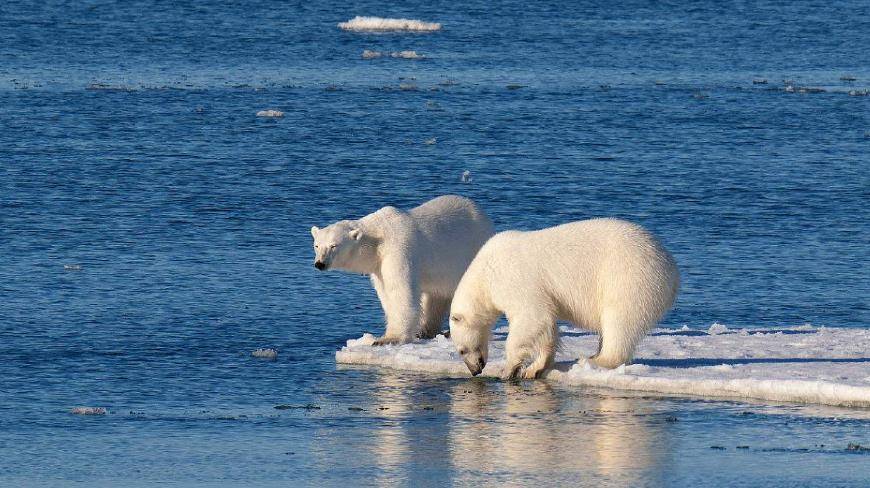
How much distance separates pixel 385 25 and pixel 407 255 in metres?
27.3

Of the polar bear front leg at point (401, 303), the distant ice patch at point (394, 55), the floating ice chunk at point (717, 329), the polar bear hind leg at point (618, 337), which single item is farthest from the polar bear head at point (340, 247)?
the distant ice patch at point (394, 55)

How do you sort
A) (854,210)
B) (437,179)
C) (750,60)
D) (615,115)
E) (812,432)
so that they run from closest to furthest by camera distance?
(812,432) → (854,210) → (437,179) → (615,115) → (750,60)

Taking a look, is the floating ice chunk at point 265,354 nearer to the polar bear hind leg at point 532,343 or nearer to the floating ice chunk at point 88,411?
the polar bear hind leg at point 532,343

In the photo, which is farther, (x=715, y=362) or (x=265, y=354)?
(x=265, y=354)

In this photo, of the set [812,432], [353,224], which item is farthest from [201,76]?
[812,432]

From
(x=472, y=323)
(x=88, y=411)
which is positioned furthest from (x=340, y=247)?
(x=88, y=411)

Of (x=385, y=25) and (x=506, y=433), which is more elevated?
(x=506, y=433)

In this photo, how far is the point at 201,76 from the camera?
97.0ft

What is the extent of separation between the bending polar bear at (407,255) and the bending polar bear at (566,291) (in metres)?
1.09

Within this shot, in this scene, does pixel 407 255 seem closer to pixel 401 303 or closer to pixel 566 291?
pixel 401 303

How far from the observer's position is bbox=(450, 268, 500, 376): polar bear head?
11.3m

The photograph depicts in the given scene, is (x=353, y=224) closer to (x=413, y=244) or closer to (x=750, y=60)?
(x=413, y=244)

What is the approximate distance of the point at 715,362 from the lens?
11.4 m

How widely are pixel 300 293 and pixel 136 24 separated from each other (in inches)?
954
